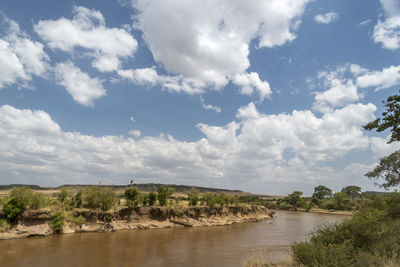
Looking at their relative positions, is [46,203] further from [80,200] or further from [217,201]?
[217,201]

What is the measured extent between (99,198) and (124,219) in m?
5.73

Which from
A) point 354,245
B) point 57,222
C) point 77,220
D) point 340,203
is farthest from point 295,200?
point 354,245

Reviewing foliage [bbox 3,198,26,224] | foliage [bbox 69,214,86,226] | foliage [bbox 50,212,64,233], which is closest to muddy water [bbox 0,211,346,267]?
foliage [bbox 50,212,64,233]

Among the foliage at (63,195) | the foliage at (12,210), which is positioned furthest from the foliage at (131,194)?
the foliage at (12,210)

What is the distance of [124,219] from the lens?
4053 cm

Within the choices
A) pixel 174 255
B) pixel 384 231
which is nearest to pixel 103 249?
pixel 174 255

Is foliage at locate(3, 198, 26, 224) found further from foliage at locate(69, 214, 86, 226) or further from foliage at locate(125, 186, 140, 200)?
foliage at locate(125, 186, 140, 200)

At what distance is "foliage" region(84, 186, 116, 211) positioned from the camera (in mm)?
38406

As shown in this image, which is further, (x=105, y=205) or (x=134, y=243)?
→ (x=105, y=205)

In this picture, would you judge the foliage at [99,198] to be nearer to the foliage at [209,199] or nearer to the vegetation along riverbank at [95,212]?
the vegetation along riverbank at [95,212]

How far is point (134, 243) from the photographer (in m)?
28.4

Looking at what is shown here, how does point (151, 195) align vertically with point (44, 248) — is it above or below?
above

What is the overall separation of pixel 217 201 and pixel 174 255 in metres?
35.8

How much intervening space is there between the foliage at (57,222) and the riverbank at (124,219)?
1.29ft
